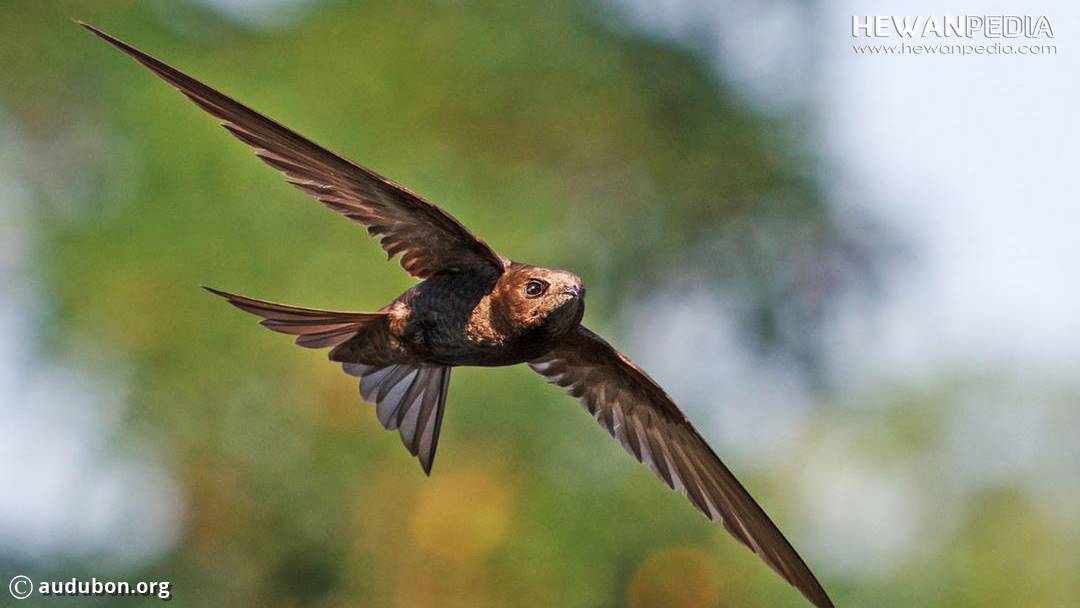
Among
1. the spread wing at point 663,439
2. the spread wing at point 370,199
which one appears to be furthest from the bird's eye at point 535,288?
the spread wing at point 663,439

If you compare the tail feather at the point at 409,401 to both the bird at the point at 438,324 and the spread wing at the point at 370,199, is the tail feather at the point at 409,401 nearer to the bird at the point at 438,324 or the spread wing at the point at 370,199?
the bird at the point at 438,324

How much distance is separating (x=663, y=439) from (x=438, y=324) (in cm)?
126

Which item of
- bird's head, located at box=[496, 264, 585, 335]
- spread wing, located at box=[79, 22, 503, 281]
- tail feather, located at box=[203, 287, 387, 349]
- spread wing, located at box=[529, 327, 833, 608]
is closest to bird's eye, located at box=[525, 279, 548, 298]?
bird's head, located at box=[496, 264, 585, 335]

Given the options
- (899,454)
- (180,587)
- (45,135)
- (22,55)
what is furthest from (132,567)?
(899,454)

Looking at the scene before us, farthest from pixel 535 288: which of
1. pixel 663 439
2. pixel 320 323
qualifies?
pixel 663 439

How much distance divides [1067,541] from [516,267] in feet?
23.1

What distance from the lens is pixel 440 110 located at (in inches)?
445

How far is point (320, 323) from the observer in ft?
15.3

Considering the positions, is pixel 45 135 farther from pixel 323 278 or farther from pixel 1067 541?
pixel 1067 541

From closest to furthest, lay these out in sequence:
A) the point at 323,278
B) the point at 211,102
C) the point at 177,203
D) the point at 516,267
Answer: the point at 211,102 < the point at 516,267 < the point at 323,278 < the point at 177,203

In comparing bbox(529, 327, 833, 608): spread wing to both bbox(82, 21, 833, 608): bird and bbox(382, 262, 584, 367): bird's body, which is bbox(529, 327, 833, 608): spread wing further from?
bbox(382, 262, 584, 367): bird's body

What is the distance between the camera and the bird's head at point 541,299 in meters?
4.27

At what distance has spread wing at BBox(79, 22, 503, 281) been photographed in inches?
160

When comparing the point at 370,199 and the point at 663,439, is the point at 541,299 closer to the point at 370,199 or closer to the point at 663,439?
the point at 370,199
